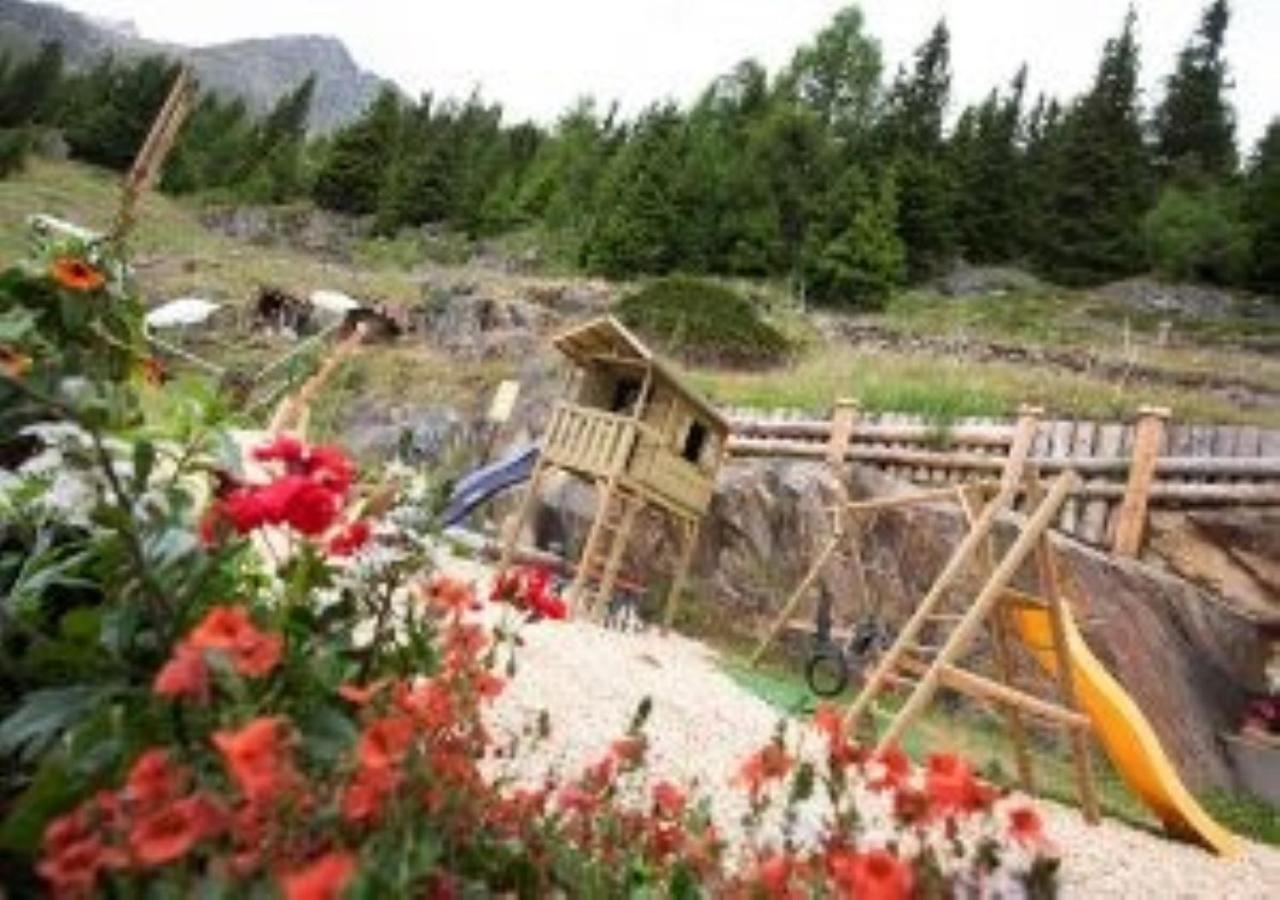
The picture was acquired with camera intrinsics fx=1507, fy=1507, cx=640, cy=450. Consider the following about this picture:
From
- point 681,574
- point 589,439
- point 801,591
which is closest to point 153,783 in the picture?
point 801,591

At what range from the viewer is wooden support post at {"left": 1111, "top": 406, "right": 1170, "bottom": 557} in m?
14.0

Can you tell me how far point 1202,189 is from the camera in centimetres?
6506

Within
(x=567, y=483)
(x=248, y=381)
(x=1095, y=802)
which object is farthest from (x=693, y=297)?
(x=1095, y=802)

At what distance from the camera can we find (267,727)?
148 cm

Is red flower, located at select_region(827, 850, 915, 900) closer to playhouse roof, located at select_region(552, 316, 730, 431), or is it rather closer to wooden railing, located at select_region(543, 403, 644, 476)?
wooden railing, located at select_region(543, 403, 644, 476)


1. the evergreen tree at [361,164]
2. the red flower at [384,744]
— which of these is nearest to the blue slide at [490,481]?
the red flower at [384,744]

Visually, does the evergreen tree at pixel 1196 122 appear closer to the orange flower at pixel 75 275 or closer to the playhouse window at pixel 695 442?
the playhouse window at pixel 695 442

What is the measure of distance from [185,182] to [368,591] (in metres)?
78.1

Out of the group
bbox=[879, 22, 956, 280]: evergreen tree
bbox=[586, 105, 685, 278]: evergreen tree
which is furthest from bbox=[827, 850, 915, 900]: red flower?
bbox=[879, 22, 956, 280]: evergreen tree

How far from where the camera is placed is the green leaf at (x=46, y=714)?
6.70 feet

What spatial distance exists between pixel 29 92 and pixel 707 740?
3215 inches

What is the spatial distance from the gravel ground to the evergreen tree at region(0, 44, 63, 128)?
76.3 metres

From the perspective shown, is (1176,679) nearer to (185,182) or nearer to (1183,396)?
(1183,396)

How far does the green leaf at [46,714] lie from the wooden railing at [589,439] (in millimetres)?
11381
